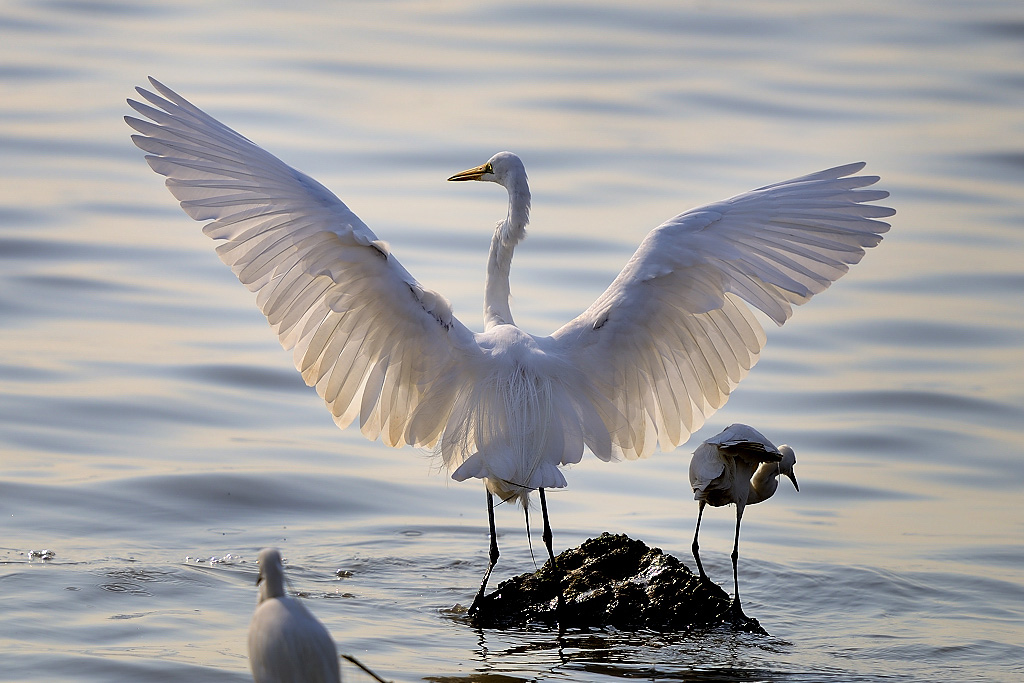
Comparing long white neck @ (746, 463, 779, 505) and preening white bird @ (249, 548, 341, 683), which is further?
long white neck @ (746, 463, 779, 505)

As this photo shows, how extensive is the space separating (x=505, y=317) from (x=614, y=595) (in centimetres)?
192

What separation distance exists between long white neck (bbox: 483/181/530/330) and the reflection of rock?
1.59 m

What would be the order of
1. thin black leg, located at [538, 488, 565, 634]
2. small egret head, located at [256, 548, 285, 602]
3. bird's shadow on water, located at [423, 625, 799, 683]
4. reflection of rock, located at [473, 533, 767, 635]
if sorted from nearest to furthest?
small egret head, located at [256, 548, 285, 602], bird's shadow on water, located at [423, 625, 799, 683], reflection of rock, located at [473, 533, 767, 635], thin black leg, located at [538, 488, 565, 634]

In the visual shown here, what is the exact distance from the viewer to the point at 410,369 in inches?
294

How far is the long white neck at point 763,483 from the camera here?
7.68 meters

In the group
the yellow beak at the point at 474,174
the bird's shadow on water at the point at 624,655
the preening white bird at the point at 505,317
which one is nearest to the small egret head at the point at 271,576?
the bird's shadow on water at the point at 624,655

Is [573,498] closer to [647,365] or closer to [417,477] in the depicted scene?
[417,477]

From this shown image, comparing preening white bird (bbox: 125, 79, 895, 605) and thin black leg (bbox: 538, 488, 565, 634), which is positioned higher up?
preening white bird (bbox: 125, 79, 895, 605)

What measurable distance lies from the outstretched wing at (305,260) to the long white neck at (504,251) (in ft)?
3.00

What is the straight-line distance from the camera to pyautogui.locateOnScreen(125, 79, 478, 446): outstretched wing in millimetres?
7004

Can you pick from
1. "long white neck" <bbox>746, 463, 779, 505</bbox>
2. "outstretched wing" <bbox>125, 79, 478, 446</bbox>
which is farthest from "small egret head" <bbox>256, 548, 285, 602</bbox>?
"long white neck" <bbox>746, 463, 779, 505</bbox>

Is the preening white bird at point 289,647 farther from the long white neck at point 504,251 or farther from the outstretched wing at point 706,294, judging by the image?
the long white neck at point 504,251

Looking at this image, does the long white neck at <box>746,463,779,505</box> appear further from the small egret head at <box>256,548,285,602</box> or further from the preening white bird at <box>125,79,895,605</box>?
the small egret head at <box>256,548,285,602</box>

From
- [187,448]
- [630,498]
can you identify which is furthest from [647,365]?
[187,448]
